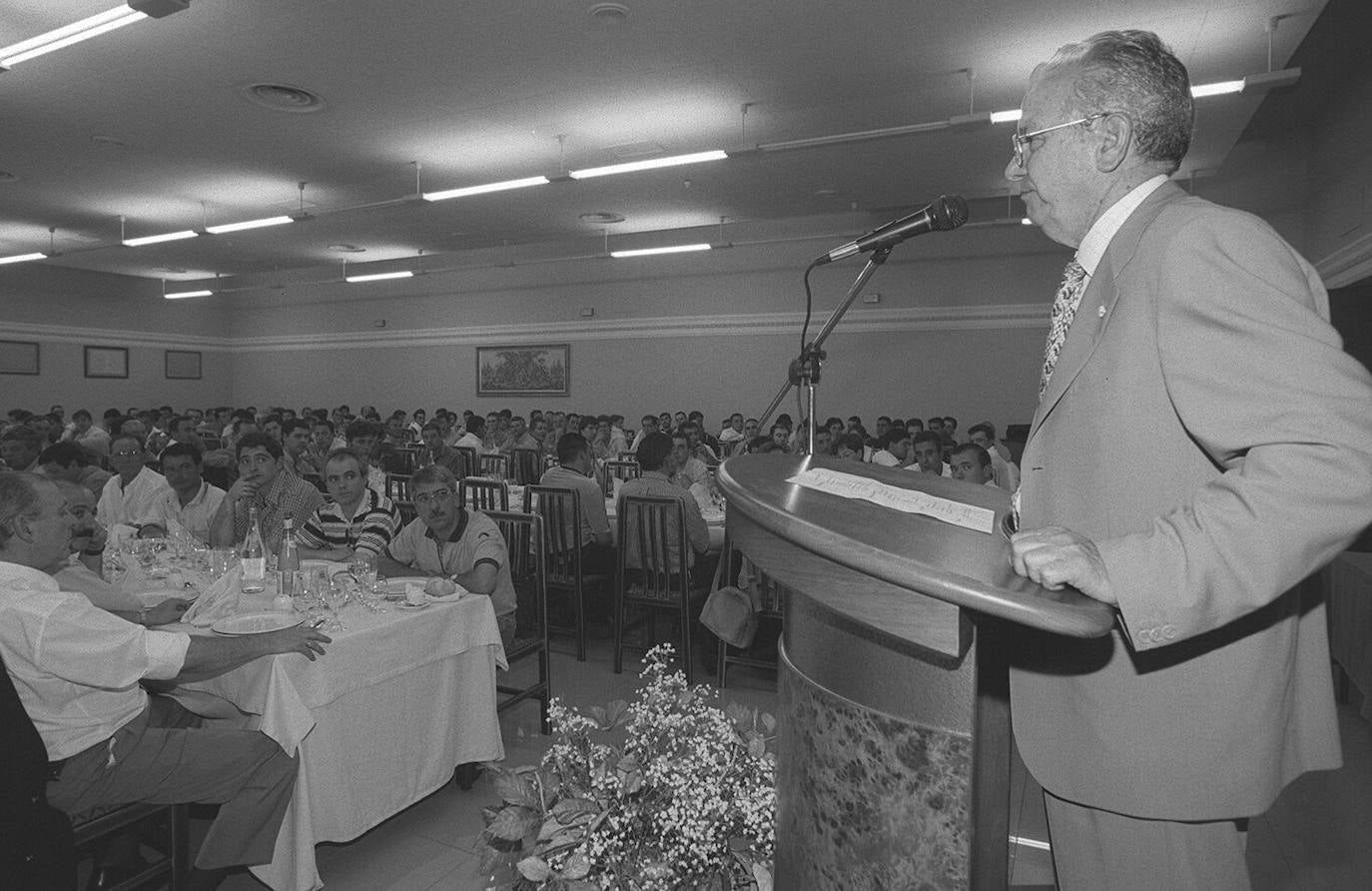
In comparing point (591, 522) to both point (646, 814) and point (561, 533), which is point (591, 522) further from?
point (646, 814)

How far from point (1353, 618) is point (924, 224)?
398cm

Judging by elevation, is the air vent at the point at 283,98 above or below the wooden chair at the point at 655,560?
above

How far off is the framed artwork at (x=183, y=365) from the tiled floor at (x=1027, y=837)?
18700 millimetres

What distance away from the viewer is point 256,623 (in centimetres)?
262

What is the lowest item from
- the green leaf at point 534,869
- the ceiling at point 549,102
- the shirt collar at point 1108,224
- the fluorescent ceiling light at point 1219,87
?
the green leaf at point 534,869

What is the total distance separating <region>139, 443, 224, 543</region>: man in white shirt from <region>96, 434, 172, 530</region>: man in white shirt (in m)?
0.13

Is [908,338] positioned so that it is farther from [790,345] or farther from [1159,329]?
[1159,329]

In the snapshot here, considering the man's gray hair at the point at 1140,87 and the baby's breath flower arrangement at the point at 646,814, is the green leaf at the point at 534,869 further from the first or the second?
the man's gray hair at the point at 1140,87

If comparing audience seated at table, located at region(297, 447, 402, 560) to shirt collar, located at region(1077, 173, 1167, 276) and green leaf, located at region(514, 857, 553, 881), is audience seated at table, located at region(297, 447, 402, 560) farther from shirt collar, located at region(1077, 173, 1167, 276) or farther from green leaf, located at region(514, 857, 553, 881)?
shirt collar, located at region(1077, 173, 1167, 276)

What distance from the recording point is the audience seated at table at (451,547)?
3531mm

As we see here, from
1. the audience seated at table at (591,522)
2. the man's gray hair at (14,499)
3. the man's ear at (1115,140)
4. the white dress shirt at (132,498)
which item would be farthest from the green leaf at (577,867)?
the white dress shirt at (132,498)

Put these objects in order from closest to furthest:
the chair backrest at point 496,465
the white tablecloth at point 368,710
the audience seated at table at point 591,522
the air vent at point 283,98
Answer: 1. the white tablecloth at point 368,710
2. the audience seated at table at point 591,522
3. the air vent at point 283,98
4. the chair backrest at point 496,465

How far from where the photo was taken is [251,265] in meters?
15.3

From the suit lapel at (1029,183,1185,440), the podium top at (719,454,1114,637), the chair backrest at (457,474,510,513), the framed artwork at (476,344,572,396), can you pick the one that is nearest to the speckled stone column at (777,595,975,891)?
the podium top at (719,454,1114,637)
